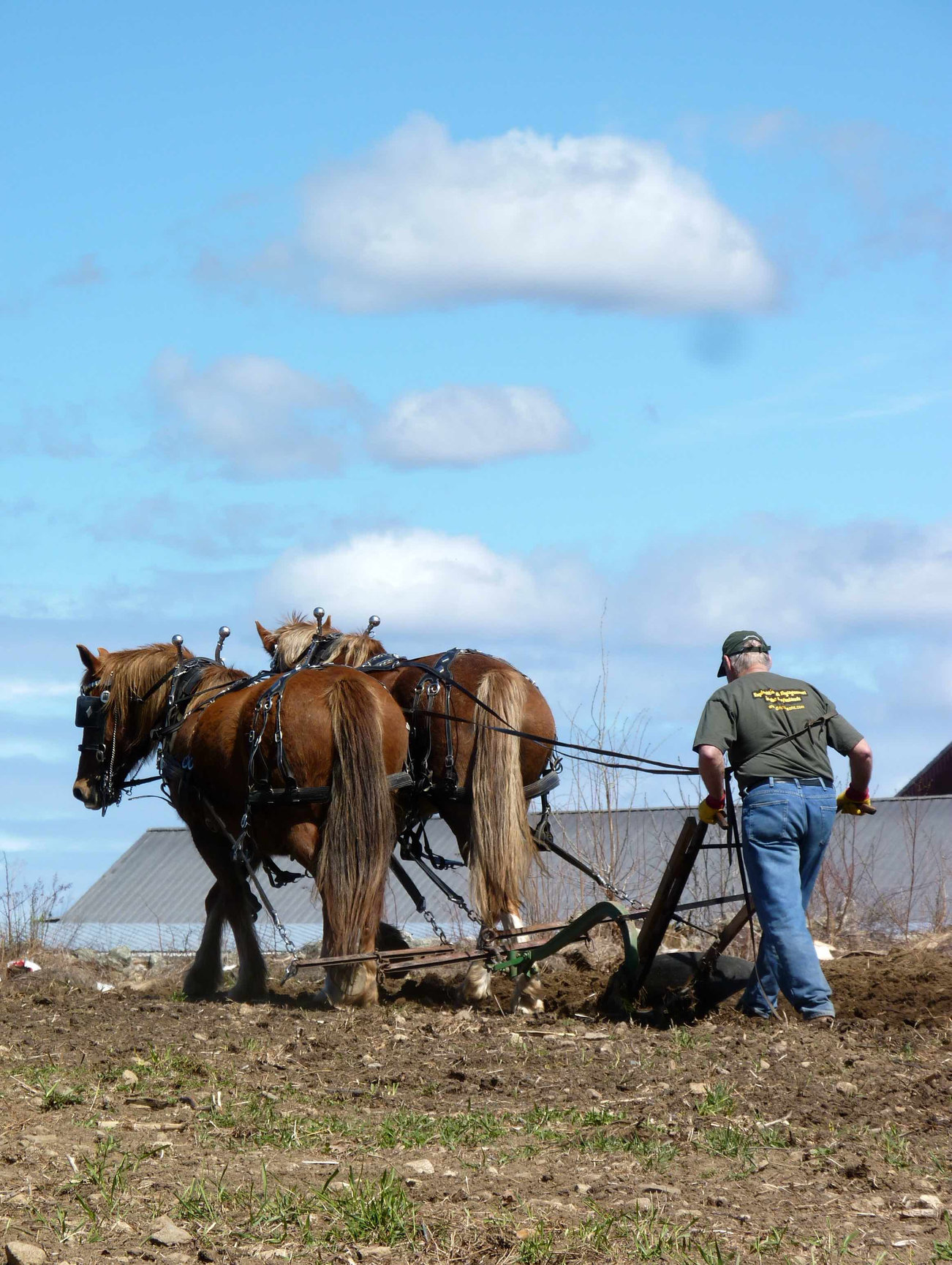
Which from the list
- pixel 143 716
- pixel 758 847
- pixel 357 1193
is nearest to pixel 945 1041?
pixel 758 847

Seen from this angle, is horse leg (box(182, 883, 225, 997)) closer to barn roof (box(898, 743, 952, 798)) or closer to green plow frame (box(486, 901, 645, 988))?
green plow frame (box(486, 901, 645, 988))

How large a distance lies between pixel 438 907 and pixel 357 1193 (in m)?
11.1

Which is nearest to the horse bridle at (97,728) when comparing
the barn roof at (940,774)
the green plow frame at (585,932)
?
the green plow frame at (585,932)

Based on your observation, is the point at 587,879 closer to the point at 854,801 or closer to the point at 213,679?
the point at 213,679

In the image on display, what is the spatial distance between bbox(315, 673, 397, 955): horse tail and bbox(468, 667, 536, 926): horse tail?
649mm

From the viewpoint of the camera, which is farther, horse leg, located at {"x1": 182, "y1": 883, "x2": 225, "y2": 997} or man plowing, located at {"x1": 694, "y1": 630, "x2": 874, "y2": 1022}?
horse leg, located at {"x1": 182, "y1": 883, "x2": 225, "y2": 997}

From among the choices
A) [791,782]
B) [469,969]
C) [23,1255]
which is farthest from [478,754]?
[23,1255]

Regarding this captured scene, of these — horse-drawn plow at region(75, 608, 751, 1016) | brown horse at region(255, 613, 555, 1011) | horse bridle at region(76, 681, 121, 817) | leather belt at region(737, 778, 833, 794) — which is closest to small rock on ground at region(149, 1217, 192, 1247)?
horse-drawn plow at region(75, 608, 751, 1016)

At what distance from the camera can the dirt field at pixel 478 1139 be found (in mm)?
3590

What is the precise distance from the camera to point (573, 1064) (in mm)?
5703

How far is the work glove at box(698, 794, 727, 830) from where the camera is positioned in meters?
6.39

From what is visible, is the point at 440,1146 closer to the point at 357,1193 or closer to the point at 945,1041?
the point at 357,1193

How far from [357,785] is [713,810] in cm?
207

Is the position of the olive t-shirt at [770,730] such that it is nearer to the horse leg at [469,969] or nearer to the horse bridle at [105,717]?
the horse leg at [469,969]
